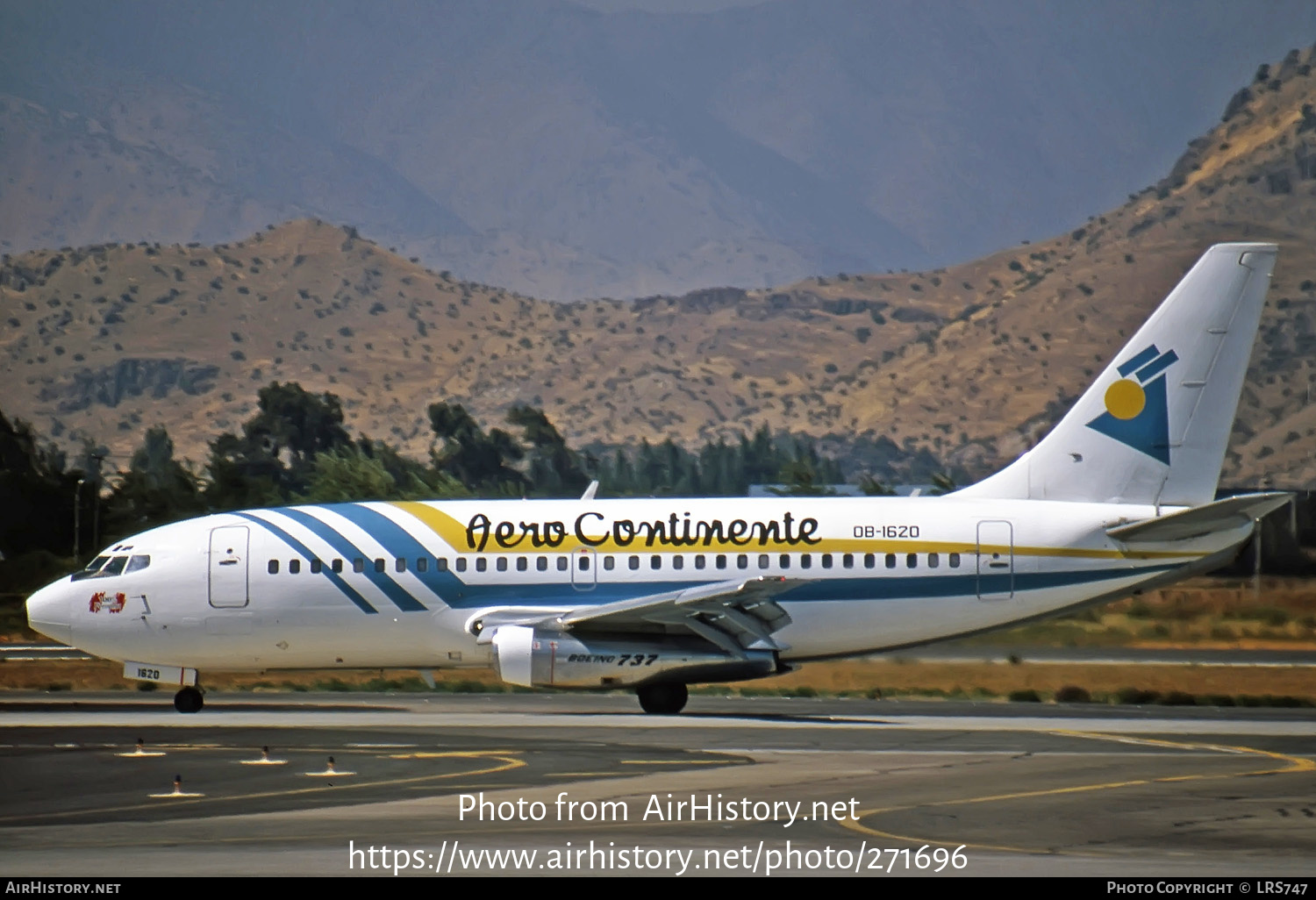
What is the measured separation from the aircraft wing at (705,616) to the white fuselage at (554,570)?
1.74 feet

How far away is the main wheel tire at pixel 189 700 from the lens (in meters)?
33.0

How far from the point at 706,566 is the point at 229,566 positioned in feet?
28.3

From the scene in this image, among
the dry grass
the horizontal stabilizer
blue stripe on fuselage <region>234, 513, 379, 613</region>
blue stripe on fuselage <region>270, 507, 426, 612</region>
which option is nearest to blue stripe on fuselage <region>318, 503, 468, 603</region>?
blue stripe on fuselage <region>270, 507, 426, 612</region>

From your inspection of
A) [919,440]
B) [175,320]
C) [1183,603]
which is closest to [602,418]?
[919,440]

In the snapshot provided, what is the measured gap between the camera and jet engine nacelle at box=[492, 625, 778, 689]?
31.1 m

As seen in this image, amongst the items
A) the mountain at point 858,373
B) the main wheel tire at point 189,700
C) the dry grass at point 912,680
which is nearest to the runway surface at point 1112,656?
the dry grass at point 912,680

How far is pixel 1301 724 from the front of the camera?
1181 inches

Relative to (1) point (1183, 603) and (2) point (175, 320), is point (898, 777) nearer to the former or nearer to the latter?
(1) point (1183, 603)

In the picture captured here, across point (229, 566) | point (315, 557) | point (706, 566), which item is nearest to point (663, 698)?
point (706, 566)

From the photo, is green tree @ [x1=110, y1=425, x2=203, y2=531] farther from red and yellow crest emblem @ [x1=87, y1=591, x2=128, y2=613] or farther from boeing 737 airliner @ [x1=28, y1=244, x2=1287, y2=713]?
boeing 737 airliner @ [x1=28, y1=244, x2=1287, y2=713]

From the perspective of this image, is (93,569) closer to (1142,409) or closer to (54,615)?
(54,615)

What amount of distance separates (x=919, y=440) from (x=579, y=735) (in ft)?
475

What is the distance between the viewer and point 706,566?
A: 32.5m

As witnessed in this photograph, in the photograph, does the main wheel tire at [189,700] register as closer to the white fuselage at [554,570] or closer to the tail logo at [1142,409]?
the white fuselage at [554,570]
